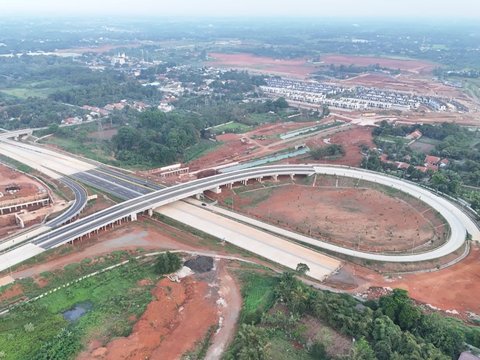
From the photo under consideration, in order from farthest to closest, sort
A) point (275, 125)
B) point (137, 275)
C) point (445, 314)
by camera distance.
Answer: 1. point (275, 125)
2. point (137, 275)
3. point (445, 314)

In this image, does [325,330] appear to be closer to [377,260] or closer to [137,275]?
[377,260]

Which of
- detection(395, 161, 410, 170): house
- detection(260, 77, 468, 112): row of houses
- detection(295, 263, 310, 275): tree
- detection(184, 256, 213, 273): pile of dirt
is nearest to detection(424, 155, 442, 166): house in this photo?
detection(395, 161, 410, 170): house

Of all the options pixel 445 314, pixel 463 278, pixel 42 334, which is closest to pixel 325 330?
pixel 445 314

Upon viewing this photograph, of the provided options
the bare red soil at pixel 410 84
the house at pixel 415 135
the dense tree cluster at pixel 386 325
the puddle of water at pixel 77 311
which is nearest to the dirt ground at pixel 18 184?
the puddle of water at pixel 77 311

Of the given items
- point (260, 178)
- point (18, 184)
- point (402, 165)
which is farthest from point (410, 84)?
point (18, 184)

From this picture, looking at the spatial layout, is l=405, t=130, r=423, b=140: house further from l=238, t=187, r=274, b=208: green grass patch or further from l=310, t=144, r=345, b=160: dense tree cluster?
l=238, t=187, r=274, b=208: green grass patch

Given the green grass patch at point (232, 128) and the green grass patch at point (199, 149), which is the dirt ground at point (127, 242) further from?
the green grass patch at point (232, 128)

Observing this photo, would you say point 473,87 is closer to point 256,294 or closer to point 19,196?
point 256,294
